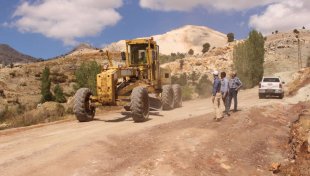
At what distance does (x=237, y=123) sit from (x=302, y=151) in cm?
380

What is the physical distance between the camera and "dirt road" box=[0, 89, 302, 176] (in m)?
10.4

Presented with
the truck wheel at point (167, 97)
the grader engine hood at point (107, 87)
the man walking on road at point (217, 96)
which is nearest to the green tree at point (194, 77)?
the truck wheel at point (167, 97)

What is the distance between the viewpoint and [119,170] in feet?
33.3

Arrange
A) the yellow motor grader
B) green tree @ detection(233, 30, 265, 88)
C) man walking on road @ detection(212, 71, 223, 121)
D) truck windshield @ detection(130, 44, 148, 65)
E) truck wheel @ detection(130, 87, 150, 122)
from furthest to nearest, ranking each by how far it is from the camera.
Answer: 1. green tree @ detection(233, 30, 265, 88)
2. truck windshield @ detection(130, 44, 148, 65)
3. the yellow motor grader
4. man walking on road @ detection(212, 71, 223, 121)
5. truck wheel @ detection(130, 87, 150, 122)

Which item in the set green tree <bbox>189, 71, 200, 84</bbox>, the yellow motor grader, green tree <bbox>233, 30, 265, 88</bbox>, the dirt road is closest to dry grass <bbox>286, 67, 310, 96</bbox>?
green tree <bbox>233, 30, 265, 88</bbox>

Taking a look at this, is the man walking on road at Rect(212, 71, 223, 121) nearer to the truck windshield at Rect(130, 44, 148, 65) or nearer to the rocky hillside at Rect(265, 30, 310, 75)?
the truck windshield at Rect(130, 44, 148, 65)

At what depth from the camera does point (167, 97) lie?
2170 centimetres

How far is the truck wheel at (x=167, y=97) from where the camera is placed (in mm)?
21562

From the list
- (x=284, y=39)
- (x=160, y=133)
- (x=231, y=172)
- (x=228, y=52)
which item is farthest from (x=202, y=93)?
(x=284, y=39)

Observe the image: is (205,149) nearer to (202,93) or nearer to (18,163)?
(18,163)

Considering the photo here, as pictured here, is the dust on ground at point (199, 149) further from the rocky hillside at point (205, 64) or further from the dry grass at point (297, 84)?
the rocky hillside at point (205, 64)

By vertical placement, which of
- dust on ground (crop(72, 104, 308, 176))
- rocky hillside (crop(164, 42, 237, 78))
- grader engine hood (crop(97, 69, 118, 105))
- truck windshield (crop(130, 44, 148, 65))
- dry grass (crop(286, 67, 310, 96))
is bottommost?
dust on ground (crop(72, 104, 308, 176))

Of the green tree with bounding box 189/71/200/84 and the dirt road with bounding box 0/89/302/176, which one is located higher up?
the green tree with bounding box 189/71/200/84

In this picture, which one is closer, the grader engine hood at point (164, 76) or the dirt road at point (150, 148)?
the dirt road at point (150, 148)
